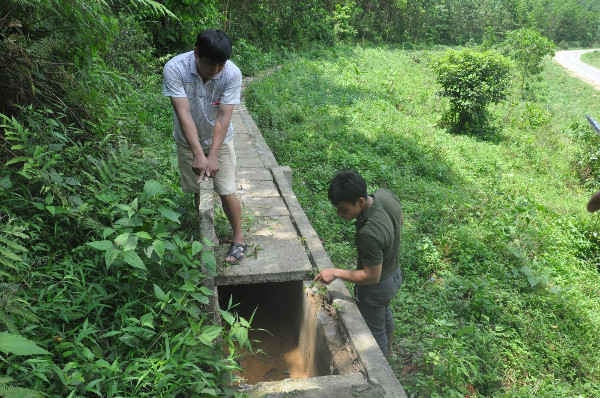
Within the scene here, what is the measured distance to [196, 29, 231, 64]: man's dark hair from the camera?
3.05 metres

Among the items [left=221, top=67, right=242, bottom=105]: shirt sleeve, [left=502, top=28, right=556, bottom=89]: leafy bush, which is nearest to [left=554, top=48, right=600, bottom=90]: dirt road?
[left=502, top=28, right=556, bottom=89]: leafy bush

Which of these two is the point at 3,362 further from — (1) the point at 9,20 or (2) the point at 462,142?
(2) the point at 462,142

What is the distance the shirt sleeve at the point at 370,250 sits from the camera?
289 cm

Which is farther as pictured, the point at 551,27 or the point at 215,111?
the point at 551,27

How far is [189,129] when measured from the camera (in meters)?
3.36

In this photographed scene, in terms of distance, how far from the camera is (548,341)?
13.6 feet

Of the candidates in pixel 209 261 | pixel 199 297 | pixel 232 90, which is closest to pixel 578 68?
pixel 232 90

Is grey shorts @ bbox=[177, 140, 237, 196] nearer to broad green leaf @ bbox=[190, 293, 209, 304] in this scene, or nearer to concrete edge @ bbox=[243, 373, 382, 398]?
broad green leaf @ bbox=[190, 293, 209, 304]

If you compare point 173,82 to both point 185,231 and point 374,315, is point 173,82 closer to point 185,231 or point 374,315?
point 185,231

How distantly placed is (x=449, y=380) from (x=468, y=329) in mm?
685

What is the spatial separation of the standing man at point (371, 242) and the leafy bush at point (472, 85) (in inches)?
314

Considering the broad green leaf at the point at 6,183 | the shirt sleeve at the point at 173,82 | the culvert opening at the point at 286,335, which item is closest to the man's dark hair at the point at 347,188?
the culvert opening at the point at 286,335

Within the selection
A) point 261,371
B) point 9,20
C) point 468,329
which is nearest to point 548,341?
point 468,329

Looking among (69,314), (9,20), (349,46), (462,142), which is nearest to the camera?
(69,314)
